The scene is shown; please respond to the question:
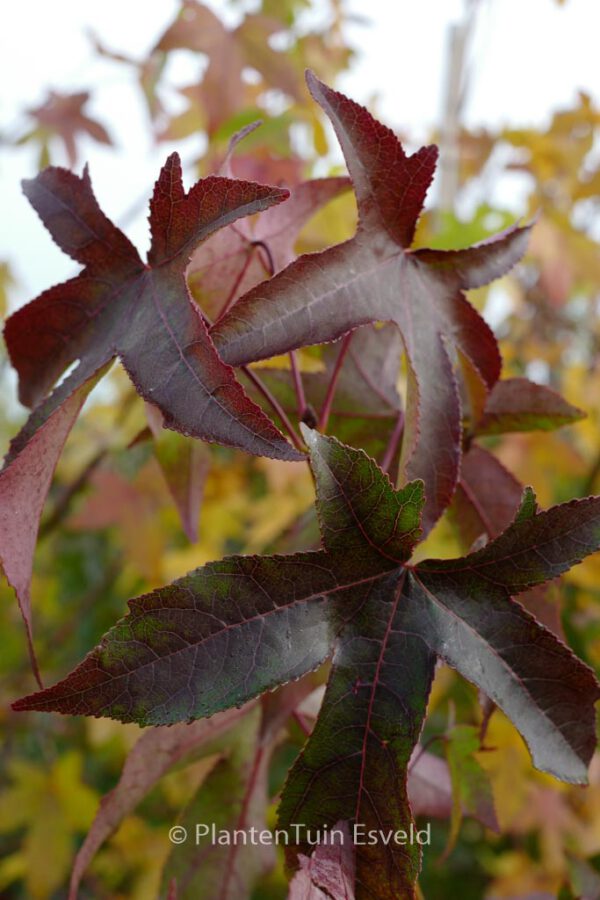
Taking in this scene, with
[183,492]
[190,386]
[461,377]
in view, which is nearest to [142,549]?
[183,492]

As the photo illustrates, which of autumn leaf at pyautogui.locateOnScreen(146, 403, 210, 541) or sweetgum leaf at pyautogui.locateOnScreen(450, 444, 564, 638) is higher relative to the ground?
autumn leaf at pyautogui.locateOnScreen(146, 403, 210, 541)

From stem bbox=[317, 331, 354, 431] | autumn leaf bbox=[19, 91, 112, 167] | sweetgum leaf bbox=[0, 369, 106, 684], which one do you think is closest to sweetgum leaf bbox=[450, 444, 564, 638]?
stem bbox=[317, 331, 354, 431]

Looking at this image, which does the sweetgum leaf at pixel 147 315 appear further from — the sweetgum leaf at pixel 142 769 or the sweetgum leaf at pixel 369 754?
the sweetgum leaf at pixel 142 769

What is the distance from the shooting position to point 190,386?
42cm

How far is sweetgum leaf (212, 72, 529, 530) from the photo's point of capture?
45 cm

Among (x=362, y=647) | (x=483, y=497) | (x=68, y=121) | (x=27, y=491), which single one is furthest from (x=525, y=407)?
(x=68, y=121)

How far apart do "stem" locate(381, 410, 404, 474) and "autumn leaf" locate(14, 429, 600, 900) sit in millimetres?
183

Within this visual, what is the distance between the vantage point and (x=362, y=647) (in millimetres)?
453

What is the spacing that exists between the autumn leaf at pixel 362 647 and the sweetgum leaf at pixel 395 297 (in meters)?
0.07

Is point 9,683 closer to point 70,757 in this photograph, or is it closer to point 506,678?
point 70,757

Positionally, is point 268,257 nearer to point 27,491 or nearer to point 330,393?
point 330,393

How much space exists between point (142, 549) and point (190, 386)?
1.06 m

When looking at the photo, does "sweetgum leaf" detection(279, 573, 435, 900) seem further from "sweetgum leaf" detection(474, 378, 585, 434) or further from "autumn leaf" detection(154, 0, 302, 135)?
"autumn leaf" detection(154, 0, 302, 135)

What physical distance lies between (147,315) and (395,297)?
0.16 meters
